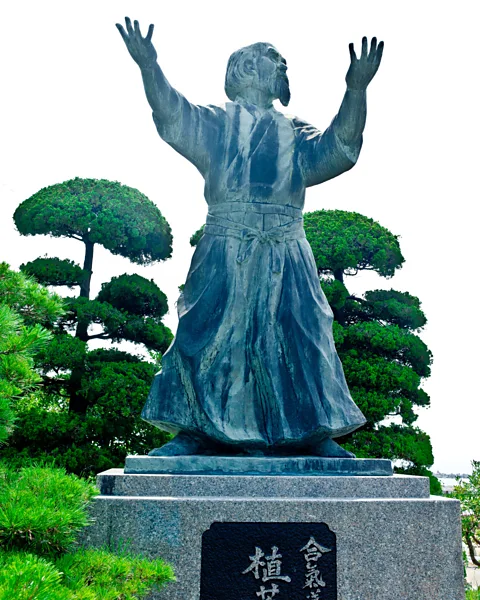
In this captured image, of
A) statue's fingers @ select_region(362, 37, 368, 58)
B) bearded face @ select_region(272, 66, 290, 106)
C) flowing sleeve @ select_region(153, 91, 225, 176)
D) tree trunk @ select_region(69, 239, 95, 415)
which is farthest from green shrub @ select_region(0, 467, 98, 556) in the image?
tree trunk @ select_region(69, 239, 95, 415)

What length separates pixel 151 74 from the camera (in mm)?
4027

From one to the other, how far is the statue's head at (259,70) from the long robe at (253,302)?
0.62 feet

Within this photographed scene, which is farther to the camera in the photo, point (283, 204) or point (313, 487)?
point (283, 204)

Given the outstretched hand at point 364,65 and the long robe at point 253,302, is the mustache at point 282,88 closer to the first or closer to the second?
the long robe at point 253,302

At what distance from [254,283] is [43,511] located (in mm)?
2238

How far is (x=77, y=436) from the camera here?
969 cm

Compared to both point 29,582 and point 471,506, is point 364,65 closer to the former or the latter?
point 29,582

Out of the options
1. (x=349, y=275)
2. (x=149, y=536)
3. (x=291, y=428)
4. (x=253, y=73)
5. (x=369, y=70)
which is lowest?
(x=149, y=536)

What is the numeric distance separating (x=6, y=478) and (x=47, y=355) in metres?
7.08

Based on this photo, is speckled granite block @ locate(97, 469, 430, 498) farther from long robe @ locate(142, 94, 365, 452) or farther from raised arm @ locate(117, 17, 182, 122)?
raised arm @ locate(117, 17, 182, 122)

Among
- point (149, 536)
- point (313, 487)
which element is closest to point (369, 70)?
point (313, 487)

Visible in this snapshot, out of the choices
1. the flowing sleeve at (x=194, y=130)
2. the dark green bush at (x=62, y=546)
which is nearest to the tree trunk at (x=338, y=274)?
the flowing sleeve at (x=194, y=130)

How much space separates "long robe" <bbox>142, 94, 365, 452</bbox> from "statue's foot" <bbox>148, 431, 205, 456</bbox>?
0.24 feet

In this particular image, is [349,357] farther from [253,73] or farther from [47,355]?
[253,73]
